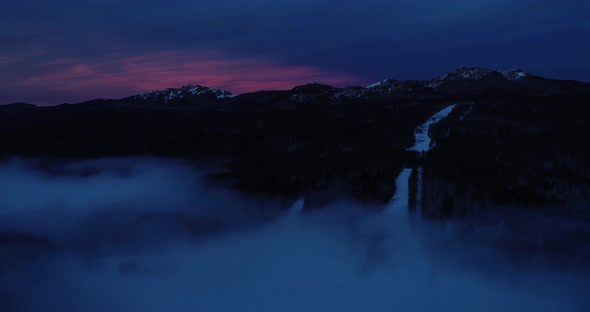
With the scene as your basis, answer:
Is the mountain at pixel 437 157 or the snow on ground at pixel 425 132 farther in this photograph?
the snow on ground at pixel 425 132

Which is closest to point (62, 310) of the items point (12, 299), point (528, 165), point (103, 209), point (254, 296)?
point (12, 299)

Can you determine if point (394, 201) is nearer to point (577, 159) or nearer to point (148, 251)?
point (577, 159)

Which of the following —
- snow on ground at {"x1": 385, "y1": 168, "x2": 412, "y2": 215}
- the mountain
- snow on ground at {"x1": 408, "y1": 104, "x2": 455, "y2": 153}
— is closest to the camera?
the mountain

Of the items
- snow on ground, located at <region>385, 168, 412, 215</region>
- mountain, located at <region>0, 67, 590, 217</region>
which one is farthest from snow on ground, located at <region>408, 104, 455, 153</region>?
snow on ground, located at <region>385, 168, 412, 215</region>

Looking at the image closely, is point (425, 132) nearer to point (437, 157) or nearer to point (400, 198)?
point (437, 157)

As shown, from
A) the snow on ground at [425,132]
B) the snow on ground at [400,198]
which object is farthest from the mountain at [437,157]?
the snow on ground at [425,132]

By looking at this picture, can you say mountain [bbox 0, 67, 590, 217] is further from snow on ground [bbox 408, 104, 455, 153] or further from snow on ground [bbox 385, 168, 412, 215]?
snow on ground [bbox 408, 104, 455, 153]

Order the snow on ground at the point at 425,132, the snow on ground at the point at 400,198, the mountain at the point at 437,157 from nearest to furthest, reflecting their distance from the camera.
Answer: the mountain at the point at 437,157, the snow on ground at the point at 400,198, the snow on ground at the point at 425,132

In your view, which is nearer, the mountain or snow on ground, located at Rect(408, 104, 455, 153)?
the mountain

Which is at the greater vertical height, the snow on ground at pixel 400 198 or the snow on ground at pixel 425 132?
the snow on ground at pixel 425 132

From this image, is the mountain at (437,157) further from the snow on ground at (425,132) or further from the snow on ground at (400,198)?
the snow on ground at (425,132)
